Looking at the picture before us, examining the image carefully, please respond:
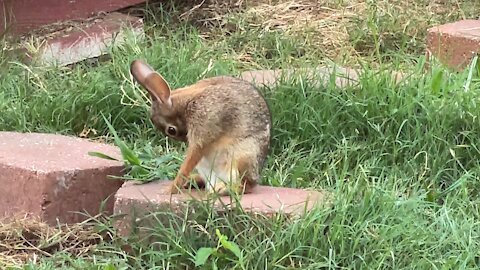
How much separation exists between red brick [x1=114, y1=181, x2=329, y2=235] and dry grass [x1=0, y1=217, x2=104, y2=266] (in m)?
0.20

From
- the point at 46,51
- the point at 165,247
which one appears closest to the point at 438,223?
the point at 165,247

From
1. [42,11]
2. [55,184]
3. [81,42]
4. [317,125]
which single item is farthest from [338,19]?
[55,184]

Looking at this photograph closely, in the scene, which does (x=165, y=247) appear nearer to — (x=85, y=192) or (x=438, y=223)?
(x=85, y=192)

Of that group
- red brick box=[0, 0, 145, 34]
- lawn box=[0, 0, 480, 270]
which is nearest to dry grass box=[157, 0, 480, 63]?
lawn box=[0, 0, 480, 270]

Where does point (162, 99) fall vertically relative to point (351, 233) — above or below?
above

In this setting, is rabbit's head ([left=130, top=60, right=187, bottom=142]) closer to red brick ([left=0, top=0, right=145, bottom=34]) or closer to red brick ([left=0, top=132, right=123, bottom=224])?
red brick ([left=0, top=132, right=123, bottom=224])

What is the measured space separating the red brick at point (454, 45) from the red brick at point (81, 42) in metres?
1.76

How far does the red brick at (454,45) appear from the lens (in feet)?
18.6

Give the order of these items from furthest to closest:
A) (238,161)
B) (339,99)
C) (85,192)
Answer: (339,99), (85,192), (238,161)

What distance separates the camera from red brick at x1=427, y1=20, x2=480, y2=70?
5664 millimetres

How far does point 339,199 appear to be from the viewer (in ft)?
12.3

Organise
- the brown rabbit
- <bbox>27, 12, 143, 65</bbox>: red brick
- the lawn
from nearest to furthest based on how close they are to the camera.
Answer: the lawn < the brown rabbit < <bbox>27, 12, 143, 65</bbox>: red brick

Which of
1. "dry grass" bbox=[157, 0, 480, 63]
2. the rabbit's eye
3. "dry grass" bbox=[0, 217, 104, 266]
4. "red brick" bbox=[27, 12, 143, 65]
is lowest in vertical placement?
→ "dry grass" bbox=[157, 0, 480, 63]

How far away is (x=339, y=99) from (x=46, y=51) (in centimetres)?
196
